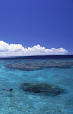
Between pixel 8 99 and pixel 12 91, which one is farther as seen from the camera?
pixel 12 91

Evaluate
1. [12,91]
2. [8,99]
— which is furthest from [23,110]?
[12,91]

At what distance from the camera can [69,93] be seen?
26.3ft

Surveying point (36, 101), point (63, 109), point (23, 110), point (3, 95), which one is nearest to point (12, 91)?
point (3, 95)

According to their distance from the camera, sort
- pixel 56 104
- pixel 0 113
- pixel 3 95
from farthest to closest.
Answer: pixel 3 95, pixel 56 104, pixel 0 113

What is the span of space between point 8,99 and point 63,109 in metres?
2.60

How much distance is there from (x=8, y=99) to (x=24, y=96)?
2.60 ft

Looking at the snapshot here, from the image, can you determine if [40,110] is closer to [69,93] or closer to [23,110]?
[23,110]

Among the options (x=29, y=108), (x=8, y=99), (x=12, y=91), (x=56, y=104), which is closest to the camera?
(x=29, y=108)

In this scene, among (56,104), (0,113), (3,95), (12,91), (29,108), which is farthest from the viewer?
(12,91)

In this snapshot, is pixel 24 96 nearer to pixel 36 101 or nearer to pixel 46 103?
pixel 36 101

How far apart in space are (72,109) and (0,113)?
2.73m

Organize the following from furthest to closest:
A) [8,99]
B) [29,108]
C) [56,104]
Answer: [8,99] → [56,104] → [29,108]

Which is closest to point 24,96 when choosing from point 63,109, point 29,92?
point 29,92

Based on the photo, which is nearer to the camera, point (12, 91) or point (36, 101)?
point (36, 101)
